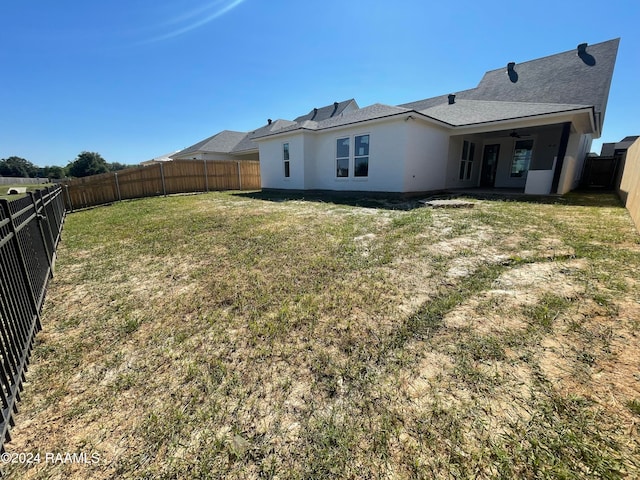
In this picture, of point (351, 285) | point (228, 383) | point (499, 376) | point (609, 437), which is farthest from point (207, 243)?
point (609, 437)

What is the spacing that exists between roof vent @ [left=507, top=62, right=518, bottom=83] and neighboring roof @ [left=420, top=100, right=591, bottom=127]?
318cm

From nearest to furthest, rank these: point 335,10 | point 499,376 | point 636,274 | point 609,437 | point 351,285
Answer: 1. point 609,437
2. point 499,376
3. point 636,274
4. point 351,285
5. point 335,10

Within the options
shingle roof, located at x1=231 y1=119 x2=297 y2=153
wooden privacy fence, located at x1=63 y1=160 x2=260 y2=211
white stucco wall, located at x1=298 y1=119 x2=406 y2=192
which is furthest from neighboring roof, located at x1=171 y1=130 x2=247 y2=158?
white stucco wall, located at x1=298 y1=119 x2=406 y2=192

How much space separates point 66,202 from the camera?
10961 mm

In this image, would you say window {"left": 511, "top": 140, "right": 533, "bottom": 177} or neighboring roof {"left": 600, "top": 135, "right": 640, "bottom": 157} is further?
neighboring roof {"left": 600, "top": 135, "right": 640, "bottom": 157}

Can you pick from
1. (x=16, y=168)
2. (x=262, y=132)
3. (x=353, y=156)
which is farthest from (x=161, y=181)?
(x=16, y=168)

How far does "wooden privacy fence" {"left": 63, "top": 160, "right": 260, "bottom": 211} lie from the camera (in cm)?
1167

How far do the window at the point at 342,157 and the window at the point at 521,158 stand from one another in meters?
8.93

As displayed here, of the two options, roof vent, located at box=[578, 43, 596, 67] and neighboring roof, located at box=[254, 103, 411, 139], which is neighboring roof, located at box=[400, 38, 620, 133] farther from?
neighboring roof, located at box=[254, 103, 411, 139]

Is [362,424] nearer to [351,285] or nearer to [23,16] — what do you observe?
[351,285]

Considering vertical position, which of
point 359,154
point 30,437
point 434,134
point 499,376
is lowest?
point 30,437

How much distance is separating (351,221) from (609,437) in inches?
217

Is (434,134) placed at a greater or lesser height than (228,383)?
greater

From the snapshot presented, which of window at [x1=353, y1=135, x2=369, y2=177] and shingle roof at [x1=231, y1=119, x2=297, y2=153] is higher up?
shingle roof at [x1=231, y1=119, x2=297, y2=153]
